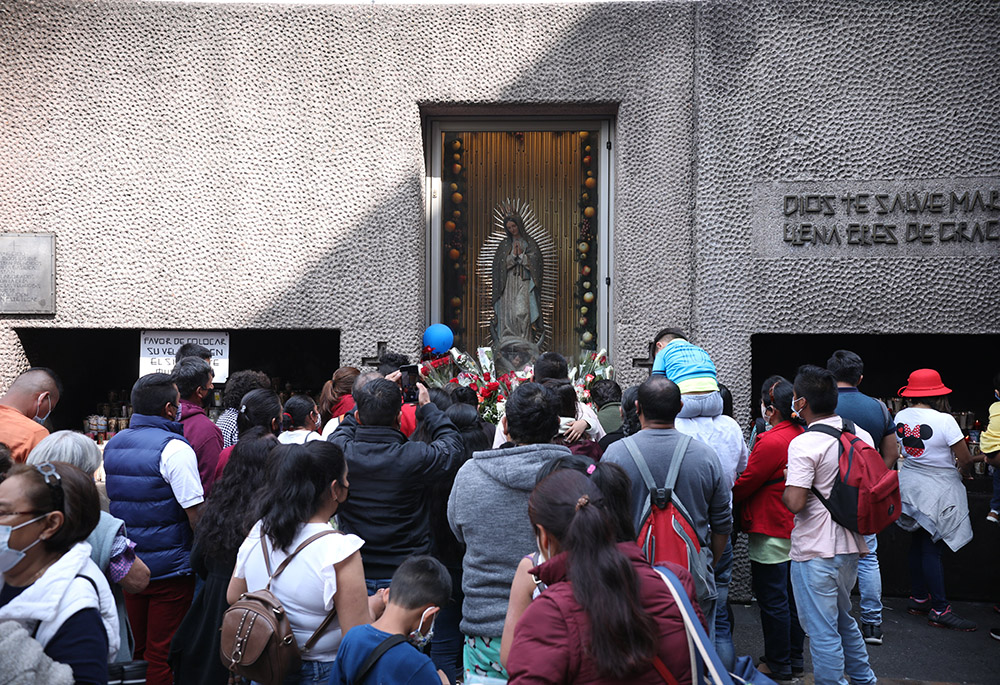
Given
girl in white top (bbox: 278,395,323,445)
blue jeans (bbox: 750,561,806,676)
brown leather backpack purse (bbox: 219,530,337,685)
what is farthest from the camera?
blue jeans (bbox: 750,561,806,676)

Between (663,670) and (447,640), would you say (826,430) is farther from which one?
(663,670)

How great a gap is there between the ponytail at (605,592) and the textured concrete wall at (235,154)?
446 centimetres

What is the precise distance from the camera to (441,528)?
11.7 feet

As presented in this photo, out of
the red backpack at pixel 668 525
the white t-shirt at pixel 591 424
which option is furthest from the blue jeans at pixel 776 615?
the red backpack at pixel 668 525

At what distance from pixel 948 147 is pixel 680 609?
214 inches

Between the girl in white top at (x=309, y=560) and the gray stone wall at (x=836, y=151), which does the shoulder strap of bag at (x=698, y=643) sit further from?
the gray stone wall at (x=836, y=151)

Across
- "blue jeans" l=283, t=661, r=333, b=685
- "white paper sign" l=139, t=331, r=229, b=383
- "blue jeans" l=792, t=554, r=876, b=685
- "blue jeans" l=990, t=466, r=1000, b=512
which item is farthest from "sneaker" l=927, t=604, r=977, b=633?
"white paper sign" l=139, t=331, r=229, b=383

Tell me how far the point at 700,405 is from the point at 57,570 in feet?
9.38

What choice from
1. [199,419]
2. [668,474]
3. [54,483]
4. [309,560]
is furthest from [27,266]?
[668,474]

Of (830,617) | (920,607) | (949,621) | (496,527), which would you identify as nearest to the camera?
(496,527)

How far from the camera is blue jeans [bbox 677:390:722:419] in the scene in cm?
379

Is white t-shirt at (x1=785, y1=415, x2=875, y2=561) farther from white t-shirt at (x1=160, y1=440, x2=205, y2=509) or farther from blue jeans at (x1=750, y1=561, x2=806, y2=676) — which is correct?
white t-shirt at (x1=160, y1=440, x2=205, y2=509)

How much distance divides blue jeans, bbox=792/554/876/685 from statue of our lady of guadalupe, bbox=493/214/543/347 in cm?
351

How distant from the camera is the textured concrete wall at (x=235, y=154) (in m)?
6.05
